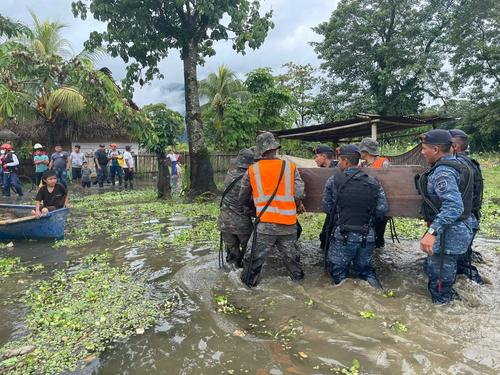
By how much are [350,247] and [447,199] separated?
4.30 ft

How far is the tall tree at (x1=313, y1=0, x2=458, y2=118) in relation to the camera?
2928 centimetres

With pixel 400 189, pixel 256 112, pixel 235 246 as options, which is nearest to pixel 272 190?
pixel 235 246

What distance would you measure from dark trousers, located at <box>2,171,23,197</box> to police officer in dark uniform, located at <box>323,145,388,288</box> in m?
13.5

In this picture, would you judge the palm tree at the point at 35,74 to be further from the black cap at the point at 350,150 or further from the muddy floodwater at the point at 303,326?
the black cap at the point at 350,150

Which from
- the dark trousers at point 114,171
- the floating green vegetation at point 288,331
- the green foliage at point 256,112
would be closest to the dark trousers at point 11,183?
the dark trousers at point 114,171

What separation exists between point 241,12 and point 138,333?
1132 centimetres

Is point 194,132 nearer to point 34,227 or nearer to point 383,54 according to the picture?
point 34,227

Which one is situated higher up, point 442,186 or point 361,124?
point 361,124

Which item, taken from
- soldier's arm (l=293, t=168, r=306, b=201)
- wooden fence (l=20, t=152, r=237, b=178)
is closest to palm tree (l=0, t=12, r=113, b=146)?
soldier's arm (l=293, t=168, r=306, b=201)

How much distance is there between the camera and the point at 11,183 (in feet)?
50.1

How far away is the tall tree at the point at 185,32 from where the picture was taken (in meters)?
12.7

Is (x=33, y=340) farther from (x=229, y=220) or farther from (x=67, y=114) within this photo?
(x=67, y=114)

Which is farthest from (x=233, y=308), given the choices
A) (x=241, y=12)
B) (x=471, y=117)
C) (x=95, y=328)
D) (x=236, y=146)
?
(x=471, y=117)

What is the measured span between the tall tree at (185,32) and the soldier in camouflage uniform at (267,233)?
8715 mm
